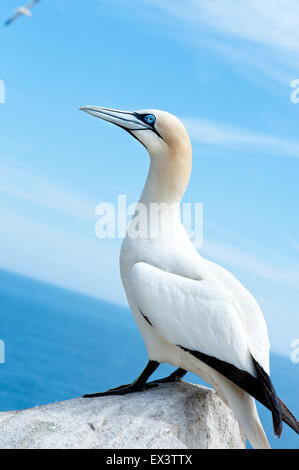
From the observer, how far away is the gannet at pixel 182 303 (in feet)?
13.1

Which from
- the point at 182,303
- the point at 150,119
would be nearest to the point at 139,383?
the point at 182,303

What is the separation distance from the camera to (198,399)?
14.7ft

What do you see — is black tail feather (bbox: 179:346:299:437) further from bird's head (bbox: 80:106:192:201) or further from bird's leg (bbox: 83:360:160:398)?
bird's head (bbox: 80:106:192:201)

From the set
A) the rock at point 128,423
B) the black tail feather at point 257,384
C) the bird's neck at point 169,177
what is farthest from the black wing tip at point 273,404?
the bird's neck at point 169,177

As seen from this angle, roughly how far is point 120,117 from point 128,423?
246 cm

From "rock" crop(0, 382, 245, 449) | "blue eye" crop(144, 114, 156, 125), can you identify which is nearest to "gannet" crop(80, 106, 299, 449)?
"blue eye" crop(144, 114, 156, 125)

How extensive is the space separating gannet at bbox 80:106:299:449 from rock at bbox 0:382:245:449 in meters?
0.25

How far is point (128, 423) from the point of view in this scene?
13.3 feet

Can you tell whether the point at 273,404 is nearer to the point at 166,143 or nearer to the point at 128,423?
the point at 128,423

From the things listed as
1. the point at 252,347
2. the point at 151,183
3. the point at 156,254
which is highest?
the point at 151,183

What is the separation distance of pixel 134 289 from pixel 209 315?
0.59 m

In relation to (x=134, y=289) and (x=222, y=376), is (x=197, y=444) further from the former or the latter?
(x=134, y=289)

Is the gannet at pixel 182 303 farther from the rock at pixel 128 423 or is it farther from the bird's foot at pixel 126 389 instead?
the rock at pixel 128 423
